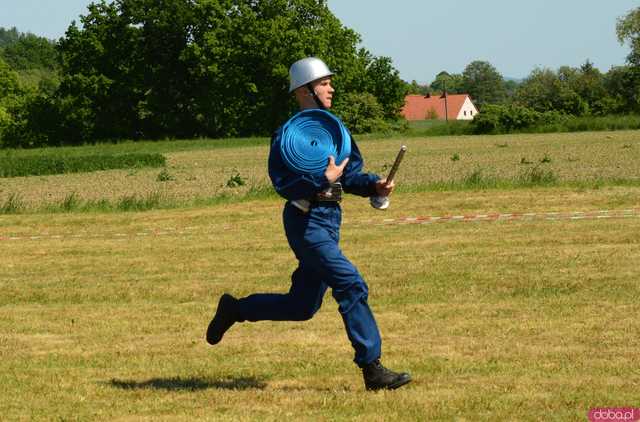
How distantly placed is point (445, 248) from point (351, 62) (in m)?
75.5

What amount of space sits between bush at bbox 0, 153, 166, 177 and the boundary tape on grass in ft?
89.6

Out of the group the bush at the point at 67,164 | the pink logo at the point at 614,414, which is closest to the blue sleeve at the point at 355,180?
the pink logo at the point at 614,414

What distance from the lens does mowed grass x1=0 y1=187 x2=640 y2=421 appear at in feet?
21.3

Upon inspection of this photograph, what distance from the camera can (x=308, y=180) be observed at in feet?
21.2

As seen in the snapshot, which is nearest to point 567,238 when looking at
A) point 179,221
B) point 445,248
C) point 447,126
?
point 445,248

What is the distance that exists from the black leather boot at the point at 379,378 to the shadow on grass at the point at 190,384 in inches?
28.7

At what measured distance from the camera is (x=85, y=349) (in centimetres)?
852

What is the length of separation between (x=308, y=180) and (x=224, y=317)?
A: 4.76 feet

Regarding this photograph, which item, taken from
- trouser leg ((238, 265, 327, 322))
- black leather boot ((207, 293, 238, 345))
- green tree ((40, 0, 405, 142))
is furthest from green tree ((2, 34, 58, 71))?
trouser leg ((238, 265, 327, 322))

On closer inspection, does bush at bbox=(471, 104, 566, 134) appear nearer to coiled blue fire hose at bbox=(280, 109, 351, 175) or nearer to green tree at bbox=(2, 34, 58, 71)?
coiled blue fire hose at bbox=(280, 109, 351, 175)

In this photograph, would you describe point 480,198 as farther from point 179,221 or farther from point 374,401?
point 374,401

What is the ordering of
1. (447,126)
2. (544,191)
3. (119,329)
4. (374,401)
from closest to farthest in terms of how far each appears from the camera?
(374,401) → (119,329) → (544,191) → (447,126)

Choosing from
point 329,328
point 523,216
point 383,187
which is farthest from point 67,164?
point 383,187

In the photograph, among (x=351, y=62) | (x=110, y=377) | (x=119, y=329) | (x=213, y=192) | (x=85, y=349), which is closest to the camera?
(x=110, y=377)
